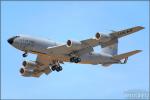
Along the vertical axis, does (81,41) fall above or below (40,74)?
above

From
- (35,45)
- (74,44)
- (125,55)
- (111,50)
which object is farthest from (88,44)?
(111,50)

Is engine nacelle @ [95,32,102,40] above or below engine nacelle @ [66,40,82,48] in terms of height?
above

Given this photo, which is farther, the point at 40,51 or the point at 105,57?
the point at 105,57

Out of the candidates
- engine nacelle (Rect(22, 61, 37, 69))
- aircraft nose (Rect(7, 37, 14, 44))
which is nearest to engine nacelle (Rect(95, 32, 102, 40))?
aircraft nose (Rect(7, 37, 14, 44))

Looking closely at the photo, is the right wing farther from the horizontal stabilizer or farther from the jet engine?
the horizontal stabilizer

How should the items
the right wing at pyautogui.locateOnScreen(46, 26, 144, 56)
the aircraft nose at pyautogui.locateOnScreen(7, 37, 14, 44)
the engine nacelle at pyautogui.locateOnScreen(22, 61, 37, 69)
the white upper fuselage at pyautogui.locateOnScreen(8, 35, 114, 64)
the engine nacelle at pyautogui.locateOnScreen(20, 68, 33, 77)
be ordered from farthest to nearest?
the engine nacelle at pyautogui.locateOnScreen(20, 68, 33, 77) < the engine nacelle at pyautogui.locateOnScreen(22, 61, 37, 69) < the aircraft nose at pyautogui.locateOnScreen(7, 37, 14, 44) < the white upper fuselage at pyautogui.locateOnScreen(8, 35, 114, 64) < the right wing at pyautogui.locateOnScreen(46, 26, 144, 56)

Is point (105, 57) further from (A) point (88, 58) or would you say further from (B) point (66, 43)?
(B) point (66, 43)

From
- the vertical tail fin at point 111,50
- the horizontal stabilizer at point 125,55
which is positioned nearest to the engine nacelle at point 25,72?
the vertical tail fin at point 111,50

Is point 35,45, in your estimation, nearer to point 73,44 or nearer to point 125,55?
point 73,44

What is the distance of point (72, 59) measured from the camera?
75000 mm

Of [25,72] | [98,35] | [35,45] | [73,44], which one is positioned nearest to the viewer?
[98,35]

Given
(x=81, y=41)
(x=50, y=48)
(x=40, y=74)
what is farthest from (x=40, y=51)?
(x=40, y=74)

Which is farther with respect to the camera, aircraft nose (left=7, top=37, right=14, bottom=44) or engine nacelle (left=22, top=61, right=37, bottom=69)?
engine nacelle (left=22, top=61, right=37, bottom=69)

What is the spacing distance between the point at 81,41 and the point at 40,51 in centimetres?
647
